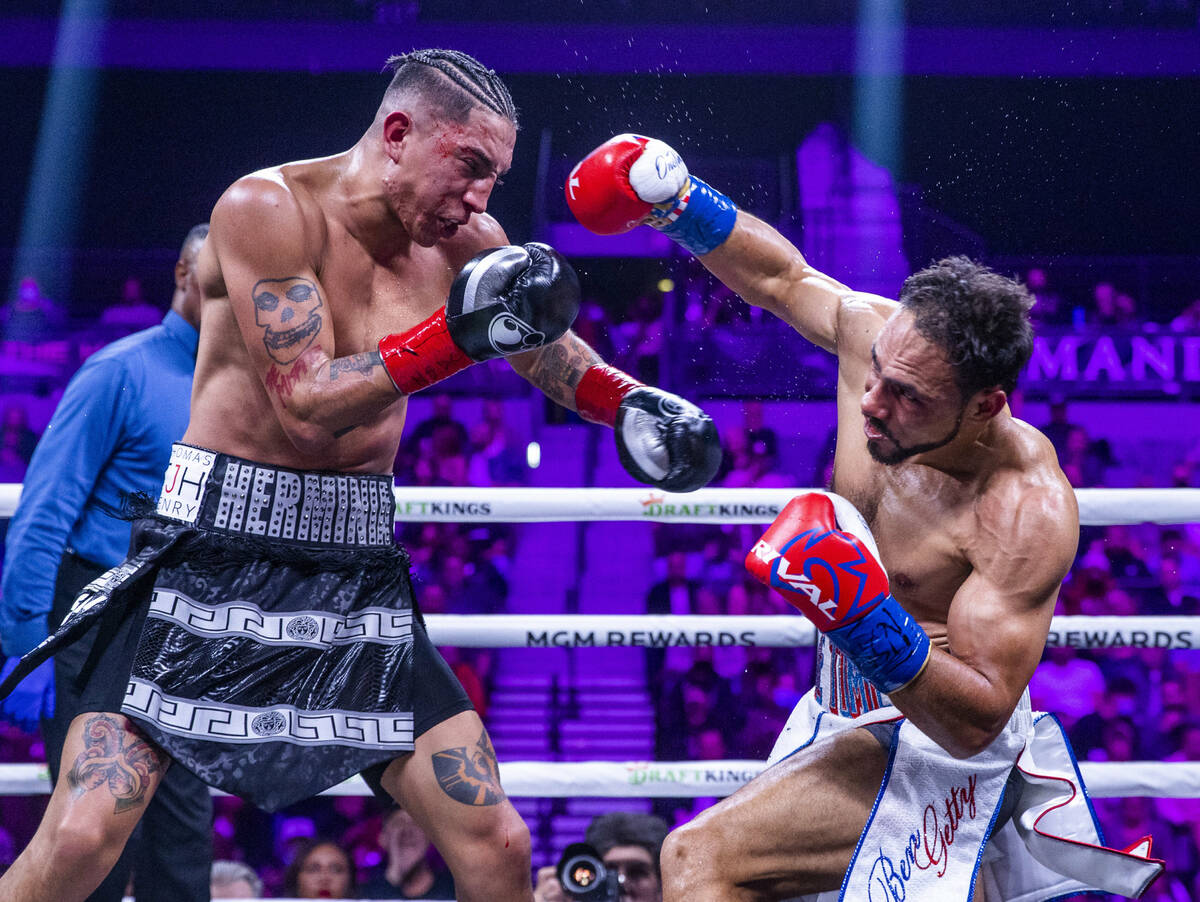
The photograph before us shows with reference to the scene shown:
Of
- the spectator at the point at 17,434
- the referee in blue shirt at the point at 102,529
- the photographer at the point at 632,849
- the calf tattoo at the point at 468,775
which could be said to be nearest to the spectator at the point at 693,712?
the photographer at the point at 632,849

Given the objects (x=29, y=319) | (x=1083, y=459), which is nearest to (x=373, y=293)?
(x=1083, y=459)

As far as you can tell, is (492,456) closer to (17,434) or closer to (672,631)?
(17,434)

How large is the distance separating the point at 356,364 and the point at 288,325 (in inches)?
4.5

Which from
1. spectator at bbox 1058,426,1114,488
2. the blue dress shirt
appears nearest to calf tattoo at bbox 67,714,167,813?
the blue dress shirt

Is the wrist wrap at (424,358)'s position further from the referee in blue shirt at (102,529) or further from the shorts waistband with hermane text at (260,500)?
the referee in blue shirt at (102,529)

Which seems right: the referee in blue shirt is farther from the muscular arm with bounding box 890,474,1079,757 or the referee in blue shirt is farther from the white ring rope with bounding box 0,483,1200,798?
the muscular arm with bounding box 890,474,1079,757

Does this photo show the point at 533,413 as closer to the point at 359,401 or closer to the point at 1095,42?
the point at 1095,42

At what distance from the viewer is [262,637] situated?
5.62ft

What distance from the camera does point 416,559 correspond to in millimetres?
5207

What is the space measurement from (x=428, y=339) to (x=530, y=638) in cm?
100

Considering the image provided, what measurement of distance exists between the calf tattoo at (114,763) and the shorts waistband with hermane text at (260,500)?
1.03ft

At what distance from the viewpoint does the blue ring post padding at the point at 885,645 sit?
1546 mm

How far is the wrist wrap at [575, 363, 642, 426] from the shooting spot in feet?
6.31

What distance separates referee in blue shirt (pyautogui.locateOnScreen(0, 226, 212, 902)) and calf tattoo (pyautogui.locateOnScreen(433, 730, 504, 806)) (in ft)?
2.51
